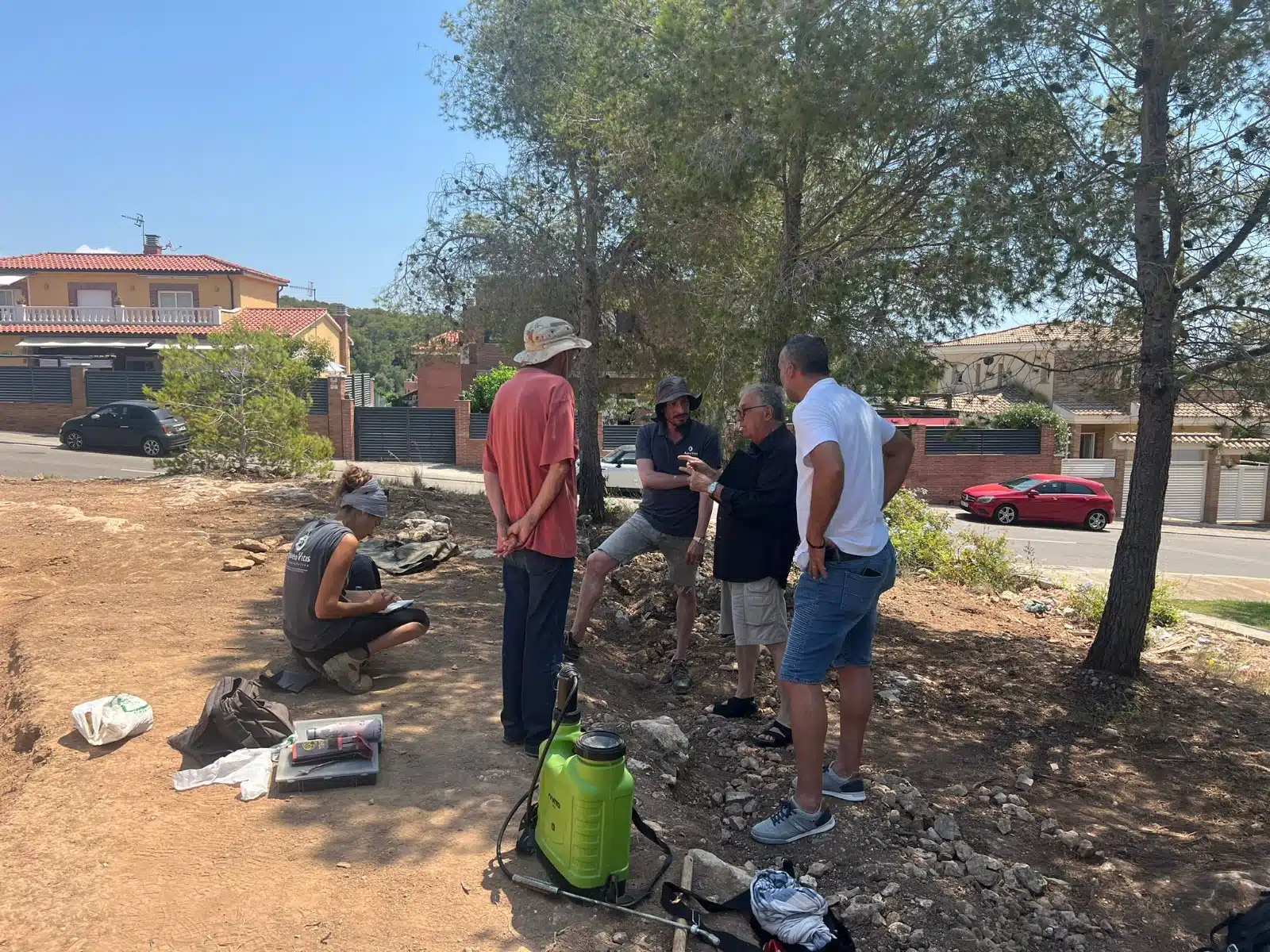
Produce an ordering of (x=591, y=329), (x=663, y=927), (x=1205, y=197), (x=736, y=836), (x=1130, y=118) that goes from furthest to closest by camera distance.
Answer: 1. (x=591, y=329)
2. (x=1130, y=118)
3. (x=1205, y=197)
4. (x=736, y=836)
5. (x=663, y=927)

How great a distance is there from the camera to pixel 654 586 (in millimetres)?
7688

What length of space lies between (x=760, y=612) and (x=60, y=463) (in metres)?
21.6

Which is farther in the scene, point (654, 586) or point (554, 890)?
point (654, 586)

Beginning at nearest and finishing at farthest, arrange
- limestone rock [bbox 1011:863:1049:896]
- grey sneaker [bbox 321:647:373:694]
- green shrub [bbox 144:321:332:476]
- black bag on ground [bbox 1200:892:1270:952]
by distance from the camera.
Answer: black bag on ground [bbox 1200:892:1270:952]
limestone rock [bbox 1011:863:1049:896]
grey sneaker [bbox 321:647:373:694]
green shrub [bbox 144:321:332:476]

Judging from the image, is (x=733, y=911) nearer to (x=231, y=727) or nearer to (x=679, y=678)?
(x=231, y=727)

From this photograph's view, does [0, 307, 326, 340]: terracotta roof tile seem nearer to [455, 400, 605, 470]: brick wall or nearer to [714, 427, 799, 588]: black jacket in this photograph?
[455, 400, 605, 470]: brick wall

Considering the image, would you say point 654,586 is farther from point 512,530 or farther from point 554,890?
point 554,890

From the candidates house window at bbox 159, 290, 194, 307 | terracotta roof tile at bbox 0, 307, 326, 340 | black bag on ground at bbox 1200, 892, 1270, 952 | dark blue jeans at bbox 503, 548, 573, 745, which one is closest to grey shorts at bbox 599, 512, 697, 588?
dark blue jeans at bbox 503, 548, 573, 745

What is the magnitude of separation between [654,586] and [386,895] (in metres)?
5.06

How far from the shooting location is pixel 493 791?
342 centimetres

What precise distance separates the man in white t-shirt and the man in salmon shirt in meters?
0.95

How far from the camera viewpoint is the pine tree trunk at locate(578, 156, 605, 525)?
34.8ft

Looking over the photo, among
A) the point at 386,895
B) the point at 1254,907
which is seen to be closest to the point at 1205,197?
the point at 1254,907

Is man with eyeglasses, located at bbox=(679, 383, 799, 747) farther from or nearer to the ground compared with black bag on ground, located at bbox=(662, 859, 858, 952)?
farther from the ground
